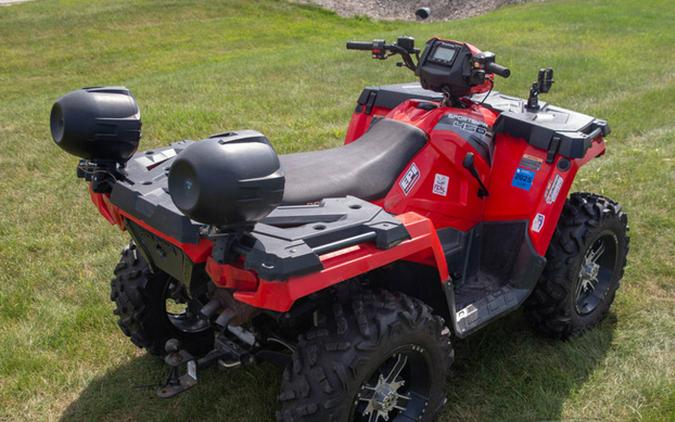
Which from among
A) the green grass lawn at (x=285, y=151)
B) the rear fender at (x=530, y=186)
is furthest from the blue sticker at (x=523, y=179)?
the green grass lawn at (x=285, y=151)

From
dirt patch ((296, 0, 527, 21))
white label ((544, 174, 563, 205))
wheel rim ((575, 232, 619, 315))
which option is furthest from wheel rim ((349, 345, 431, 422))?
dirt patch ((296, 0, 527, 21))

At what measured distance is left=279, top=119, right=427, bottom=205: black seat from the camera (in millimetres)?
3039

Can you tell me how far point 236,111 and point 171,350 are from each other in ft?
20.1

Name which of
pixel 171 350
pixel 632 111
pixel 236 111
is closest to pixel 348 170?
pixel 171 350

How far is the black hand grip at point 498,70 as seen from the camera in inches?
135

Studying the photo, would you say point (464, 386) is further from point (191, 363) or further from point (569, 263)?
point (191, 363)

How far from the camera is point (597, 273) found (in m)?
4.14

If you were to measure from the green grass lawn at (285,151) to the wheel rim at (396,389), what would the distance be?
40 cm

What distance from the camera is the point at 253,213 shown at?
7.55 ft

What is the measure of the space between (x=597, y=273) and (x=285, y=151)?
13.1ft

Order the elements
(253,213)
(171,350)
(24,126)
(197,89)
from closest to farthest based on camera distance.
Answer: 1. (253,213)
2. (171,350)
3. (24,126)
4. (197,89)

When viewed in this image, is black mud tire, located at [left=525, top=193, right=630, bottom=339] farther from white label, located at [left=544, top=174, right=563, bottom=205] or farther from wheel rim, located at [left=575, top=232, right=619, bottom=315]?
white label, located at [left=544, top=174, right=563, bottom=205]

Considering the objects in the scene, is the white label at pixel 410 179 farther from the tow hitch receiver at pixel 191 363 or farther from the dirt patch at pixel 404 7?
the dirt patch at pixel 404 7

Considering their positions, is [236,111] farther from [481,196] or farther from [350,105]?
[481,196]
